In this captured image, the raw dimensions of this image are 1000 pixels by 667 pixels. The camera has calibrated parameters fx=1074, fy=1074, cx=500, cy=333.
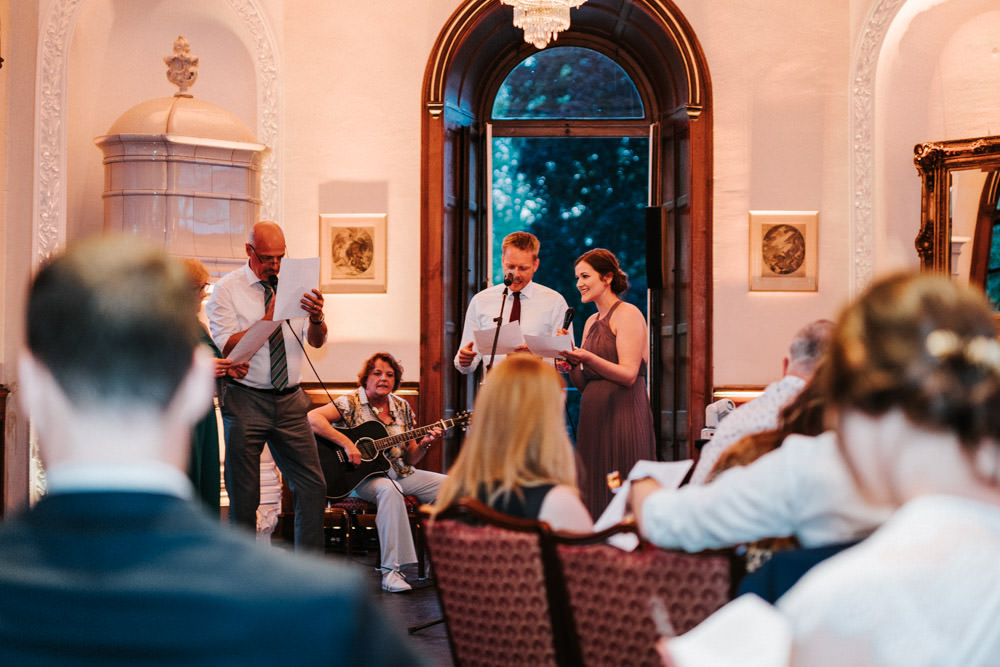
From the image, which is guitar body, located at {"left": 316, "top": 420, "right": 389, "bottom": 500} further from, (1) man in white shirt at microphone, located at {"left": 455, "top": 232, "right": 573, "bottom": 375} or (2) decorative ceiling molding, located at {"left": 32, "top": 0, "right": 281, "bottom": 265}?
(2) decorative ceiling molding, located at {"left": 32, "top": 0, "right": 281, "bottom": 265}

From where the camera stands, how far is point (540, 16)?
21.7 ft

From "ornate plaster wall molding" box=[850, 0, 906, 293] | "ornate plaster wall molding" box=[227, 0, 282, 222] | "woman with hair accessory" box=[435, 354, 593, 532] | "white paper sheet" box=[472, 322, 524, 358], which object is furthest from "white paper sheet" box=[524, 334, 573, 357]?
"ornate plaster wall molding" box=[850, 0, 906, 293]

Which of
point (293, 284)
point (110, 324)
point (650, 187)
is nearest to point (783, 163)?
point (650, 187)

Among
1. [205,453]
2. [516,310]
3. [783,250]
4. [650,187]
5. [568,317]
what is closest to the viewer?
[205,453]

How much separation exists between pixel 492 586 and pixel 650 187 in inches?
266

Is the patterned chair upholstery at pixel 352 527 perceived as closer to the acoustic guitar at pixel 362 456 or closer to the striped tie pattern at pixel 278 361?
the acoustic guitar at pixel 362 456

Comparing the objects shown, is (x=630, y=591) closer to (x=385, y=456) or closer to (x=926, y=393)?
(x=926, y=393)

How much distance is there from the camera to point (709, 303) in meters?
8.02

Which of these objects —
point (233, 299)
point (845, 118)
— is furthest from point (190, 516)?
point (845, 118)

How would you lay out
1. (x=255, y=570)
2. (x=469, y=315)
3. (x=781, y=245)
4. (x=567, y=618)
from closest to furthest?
(x=255, y=570) < (x=567, y=618) < (x=469, y=315) < (x=781, y=245)

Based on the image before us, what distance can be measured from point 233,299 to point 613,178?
447cm

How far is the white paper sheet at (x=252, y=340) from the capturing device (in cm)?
529

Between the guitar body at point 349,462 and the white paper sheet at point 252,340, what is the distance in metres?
1.15

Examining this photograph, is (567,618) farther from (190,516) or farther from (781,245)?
(781,245)
